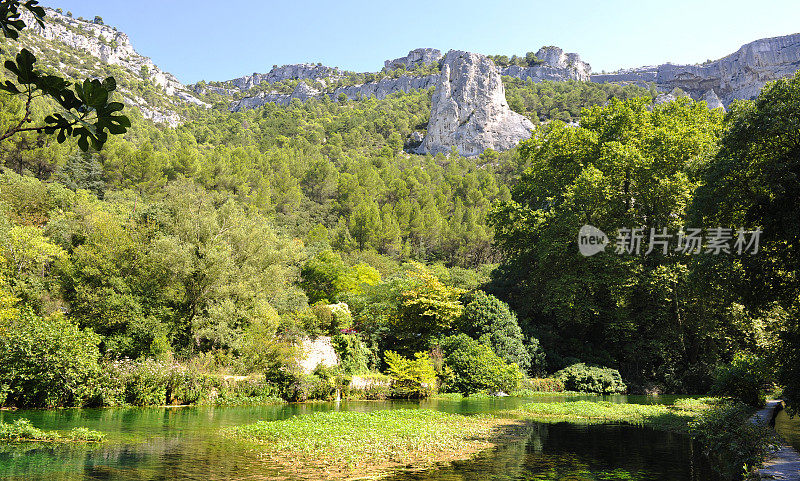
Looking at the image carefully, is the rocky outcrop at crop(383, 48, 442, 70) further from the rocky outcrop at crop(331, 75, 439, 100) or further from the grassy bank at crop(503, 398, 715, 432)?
the grassy bank at crop(503, 398, 715, 432)

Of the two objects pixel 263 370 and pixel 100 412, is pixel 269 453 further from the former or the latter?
pixel 263 370

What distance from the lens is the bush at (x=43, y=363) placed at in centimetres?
1305

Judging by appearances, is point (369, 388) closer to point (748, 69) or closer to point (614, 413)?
point (614, 413)

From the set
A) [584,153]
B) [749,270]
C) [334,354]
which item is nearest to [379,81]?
[584,153]

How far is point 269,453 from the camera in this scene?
866 centimetres

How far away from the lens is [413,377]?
70.5ft

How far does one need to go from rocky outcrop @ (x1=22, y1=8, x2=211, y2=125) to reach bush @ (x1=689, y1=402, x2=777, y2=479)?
13854 cm

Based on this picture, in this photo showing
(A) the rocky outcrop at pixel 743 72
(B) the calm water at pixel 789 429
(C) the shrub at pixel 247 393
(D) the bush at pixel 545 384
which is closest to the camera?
(B) the calm water at pixel 789 429

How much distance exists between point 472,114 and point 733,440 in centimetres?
10130

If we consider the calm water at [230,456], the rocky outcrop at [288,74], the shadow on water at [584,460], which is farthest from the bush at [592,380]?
the rocky outcrop at [288,74]

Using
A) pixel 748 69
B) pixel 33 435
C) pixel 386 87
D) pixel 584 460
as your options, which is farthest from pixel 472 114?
pixel 33 435

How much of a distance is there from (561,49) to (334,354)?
159069 mm

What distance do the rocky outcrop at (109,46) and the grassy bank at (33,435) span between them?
Result: 131339mm

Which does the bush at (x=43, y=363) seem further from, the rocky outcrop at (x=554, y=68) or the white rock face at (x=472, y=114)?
the rocky outcrop at (x=554, y=68)
